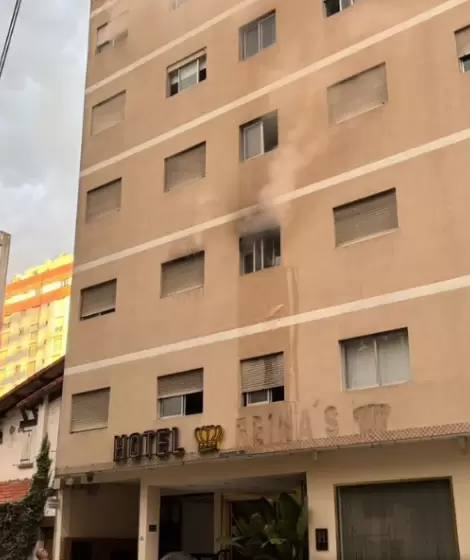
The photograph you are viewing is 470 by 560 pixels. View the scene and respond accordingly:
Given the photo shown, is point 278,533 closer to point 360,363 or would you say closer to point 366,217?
point 360,363

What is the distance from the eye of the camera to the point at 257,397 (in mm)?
15312

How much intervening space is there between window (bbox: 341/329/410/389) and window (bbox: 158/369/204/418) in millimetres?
3737

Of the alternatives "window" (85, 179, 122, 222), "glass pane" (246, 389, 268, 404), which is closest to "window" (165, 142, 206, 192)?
"window" (85, 179, 122, 222)

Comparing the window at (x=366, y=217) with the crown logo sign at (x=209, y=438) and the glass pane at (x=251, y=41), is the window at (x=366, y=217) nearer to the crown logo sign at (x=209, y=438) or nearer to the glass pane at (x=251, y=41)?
the crown logo sign at (x=209, y=438)

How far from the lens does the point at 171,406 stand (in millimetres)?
16734

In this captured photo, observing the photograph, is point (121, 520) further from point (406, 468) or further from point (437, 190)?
point (437, 190)

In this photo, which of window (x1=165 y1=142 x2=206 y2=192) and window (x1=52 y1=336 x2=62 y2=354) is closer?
window (x1=165 y1=142 x2=206 y2=192)

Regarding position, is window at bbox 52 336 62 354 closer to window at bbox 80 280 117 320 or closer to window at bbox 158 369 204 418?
window at bbox 80 280 117 320

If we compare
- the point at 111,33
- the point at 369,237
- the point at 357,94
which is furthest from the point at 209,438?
the point at 111,33

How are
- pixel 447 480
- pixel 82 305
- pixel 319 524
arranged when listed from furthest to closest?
pixel 82 305
pixel 319 524
pixel 447 480

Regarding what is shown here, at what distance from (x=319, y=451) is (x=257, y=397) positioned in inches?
76.7

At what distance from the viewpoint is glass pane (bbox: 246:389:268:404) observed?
1520 cm

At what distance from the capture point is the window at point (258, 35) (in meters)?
18.1

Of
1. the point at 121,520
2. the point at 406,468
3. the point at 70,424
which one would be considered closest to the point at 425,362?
the point at 406,468
